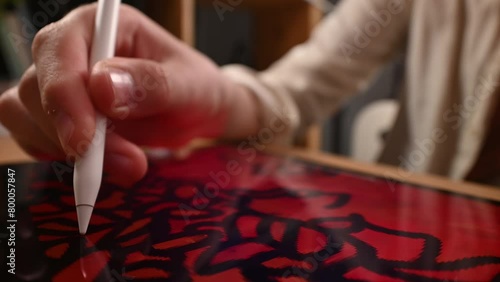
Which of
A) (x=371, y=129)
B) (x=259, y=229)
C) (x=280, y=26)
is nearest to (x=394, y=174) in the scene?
(x=259, y=229)

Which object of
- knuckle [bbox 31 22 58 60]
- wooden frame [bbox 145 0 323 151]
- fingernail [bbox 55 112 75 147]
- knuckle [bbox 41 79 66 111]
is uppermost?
wooden frame [bbox 145 0 323 151]

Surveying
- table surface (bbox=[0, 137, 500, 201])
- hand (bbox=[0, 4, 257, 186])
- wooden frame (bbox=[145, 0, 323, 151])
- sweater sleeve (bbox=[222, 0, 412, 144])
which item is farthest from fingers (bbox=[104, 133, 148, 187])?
wooden frame (bbox=[145, 0, 323, 151])

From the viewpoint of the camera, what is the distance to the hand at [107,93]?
0.23m

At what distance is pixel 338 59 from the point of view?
0.70 metres

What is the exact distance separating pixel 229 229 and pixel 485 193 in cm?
22

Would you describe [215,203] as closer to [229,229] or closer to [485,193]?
[229,229]

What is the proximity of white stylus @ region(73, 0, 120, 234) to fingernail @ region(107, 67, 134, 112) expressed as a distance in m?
0.01

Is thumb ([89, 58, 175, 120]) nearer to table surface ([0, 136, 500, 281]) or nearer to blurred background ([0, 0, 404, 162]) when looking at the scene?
table surface ([0, 136, 500, 281])

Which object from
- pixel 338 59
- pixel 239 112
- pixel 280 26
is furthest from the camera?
pixel 280 26

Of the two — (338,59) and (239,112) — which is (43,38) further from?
(338,59)

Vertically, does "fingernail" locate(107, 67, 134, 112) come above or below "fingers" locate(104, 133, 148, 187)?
above

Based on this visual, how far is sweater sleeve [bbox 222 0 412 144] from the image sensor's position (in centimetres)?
67

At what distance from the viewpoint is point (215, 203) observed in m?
0.31

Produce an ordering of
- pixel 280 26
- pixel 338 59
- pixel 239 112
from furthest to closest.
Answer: pixel 280 26
pixel 338 59
pixel 239 112
